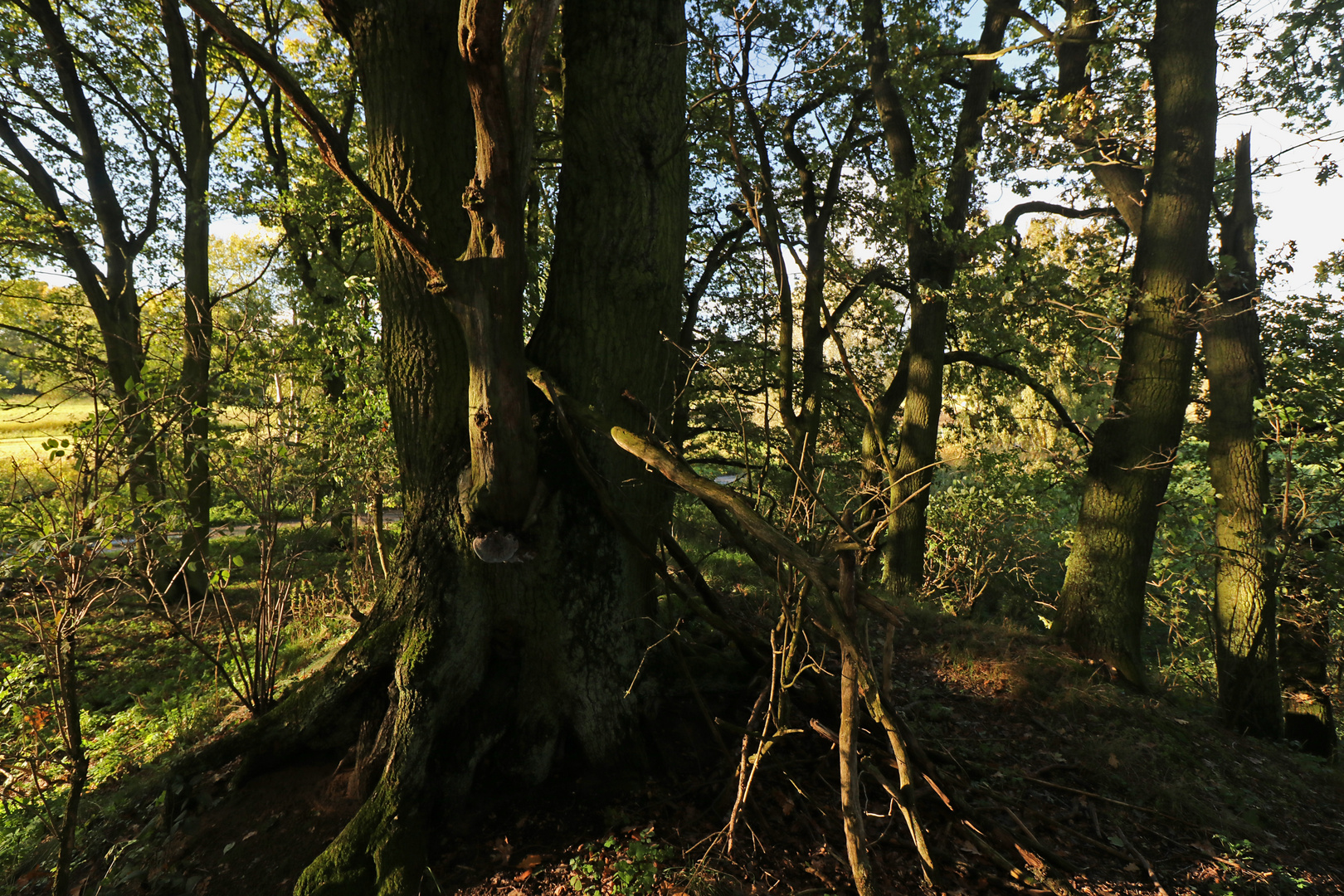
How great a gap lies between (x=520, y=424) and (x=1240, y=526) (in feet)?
24.8

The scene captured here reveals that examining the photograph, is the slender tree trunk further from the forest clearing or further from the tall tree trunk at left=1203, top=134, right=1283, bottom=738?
the tall tree trunk at left=1203, top=134, right=1283, bottom=738

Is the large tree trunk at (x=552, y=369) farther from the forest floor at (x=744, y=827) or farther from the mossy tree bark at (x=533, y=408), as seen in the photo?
the forest floor at (x=744, y=827)

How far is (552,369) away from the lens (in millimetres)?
3400

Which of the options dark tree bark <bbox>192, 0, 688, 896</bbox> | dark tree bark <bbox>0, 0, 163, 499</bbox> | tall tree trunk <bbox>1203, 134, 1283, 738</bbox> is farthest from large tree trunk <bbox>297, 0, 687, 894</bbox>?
dark tree bark <bbox>0, 0, 163, 499</bbox>

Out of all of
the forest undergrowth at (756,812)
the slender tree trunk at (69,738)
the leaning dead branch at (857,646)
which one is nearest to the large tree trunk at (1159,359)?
the forest undergrowth at (756,812)

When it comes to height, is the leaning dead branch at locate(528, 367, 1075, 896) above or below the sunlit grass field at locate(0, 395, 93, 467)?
below

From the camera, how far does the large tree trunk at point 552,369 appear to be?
3156 millimetres

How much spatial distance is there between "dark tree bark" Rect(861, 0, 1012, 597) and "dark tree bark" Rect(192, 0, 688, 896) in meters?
5.81

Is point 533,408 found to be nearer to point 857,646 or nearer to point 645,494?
point 645,494

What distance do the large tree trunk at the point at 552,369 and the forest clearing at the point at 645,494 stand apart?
24 mm

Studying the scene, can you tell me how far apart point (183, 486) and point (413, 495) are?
124 inches

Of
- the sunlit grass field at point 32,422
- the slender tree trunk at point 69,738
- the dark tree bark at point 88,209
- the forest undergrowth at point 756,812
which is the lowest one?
the forest undergrowth at point 756,812

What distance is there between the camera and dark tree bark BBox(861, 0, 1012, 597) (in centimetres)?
844

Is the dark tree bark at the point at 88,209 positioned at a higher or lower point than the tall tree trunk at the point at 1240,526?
higher
